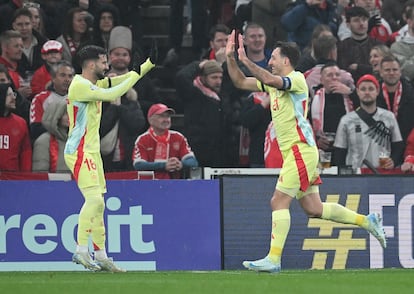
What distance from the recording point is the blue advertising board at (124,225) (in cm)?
1644

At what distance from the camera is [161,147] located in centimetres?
1728

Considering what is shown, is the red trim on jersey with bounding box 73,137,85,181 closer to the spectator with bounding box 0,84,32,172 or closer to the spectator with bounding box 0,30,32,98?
the spectator with bounding box 0,84,32,172

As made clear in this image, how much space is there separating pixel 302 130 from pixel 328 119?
382 cm

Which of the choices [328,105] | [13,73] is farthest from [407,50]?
[13,73]

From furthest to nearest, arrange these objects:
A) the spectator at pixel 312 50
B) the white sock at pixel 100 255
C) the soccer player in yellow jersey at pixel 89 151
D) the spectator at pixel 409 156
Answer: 1. the spectator at pixel 312 50
2. the spectator at pixel 409 156
3. the white sock at pixel 100 255
4. the soccer player in yellow jersey at pixel 89 151

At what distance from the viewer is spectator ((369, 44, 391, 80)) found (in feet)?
61.1

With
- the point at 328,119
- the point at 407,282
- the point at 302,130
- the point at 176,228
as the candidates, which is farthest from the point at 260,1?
the point at 407,282

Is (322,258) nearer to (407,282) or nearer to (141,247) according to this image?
(141,247)

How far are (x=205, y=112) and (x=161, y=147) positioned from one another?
1119 millimetres

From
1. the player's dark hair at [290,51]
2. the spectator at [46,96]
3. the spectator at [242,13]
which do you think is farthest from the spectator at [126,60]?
the player's dark hair at [290,51]

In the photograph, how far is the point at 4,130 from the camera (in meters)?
17.2

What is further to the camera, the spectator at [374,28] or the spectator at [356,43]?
the spectator at [374,28]

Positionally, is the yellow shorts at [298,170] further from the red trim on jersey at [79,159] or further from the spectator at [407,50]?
the spectator at [407,50]

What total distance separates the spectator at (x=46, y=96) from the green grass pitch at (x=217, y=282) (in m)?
3.40
